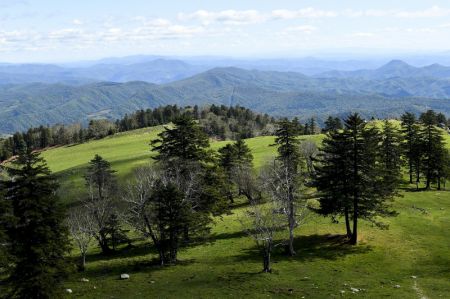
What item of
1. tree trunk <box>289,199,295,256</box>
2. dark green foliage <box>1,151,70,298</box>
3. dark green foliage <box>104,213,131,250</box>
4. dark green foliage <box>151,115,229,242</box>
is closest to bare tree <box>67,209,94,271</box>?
dark green foliage <box>104,213,131,250</box>

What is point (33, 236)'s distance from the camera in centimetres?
3231

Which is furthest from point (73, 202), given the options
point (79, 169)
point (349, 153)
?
point (349, 153)

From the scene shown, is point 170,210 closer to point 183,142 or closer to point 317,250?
point 183,142

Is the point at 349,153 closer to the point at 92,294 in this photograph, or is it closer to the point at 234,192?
the point at 92,294

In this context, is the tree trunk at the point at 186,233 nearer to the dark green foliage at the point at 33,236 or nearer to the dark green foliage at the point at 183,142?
the dark green foliage at the point at 183,142

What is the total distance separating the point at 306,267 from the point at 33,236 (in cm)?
2669

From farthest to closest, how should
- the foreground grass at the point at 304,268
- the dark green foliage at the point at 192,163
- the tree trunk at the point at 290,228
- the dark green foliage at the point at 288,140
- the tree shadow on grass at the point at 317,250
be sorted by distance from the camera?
the dark green foliage at the point at 288,140 < the dark green foliage at the point at 192,163 < the tree shadow on grass at the point at 317,250 < the tree trunk at the point at 290,228 < the foreground grass at the point at 304,268

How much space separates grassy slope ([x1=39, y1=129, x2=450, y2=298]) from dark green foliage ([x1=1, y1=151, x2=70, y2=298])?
3.73m

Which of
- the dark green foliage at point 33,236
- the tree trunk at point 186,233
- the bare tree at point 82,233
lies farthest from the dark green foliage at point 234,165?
the dark green foliage at point 33,236

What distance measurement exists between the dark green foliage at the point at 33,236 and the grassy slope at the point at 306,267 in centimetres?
373

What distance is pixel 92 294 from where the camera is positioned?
37219 mm

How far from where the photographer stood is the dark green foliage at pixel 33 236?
3189 cm

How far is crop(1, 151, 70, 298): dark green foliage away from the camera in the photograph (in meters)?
31.9

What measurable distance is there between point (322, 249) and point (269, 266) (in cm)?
1013
